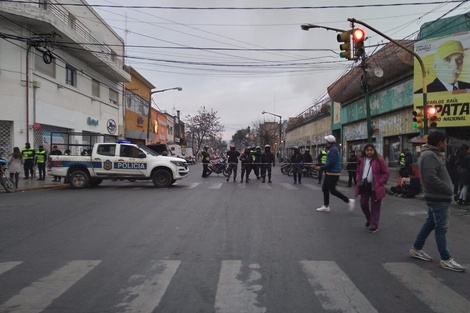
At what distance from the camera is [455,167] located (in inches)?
512

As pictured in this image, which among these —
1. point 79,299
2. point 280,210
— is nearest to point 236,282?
point 79,299

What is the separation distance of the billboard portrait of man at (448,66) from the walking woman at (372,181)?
12.6m

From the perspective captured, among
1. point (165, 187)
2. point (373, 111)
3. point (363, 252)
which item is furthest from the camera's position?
point (373, 111)

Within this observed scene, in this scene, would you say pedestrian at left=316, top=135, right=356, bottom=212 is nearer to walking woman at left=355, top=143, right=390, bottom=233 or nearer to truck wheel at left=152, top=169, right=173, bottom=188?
walking woman at left=355, top=143, right=390, bottom=233

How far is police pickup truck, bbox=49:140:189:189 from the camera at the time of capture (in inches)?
638

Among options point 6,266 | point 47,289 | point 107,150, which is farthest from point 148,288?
point 107,150

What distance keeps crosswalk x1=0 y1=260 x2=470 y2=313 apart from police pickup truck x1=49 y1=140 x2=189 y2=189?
35.5 feet

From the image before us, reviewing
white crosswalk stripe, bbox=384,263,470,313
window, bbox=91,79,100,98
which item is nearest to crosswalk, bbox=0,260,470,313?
white crosswalk stripe, bbox=384,263,470,313

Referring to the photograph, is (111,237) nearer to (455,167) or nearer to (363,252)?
(363,252)

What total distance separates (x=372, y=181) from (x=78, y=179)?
12.3 meters

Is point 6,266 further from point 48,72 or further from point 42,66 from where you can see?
point 48,72

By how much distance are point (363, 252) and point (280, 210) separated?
4.12 m

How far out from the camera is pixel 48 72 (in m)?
23.2

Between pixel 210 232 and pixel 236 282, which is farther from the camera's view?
pixel 210 232
